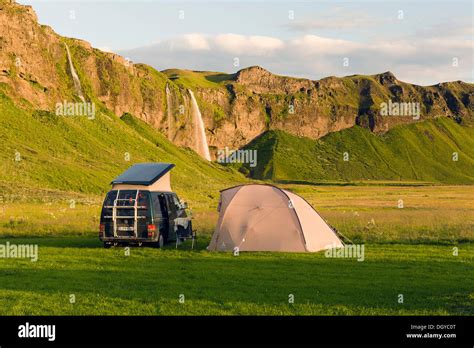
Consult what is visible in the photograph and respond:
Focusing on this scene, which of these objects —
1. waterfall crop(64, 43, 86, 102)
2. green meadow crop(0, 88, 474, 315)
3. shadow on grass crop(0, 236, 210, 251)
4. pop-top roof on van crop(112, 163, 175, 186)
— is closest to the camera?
green meadow crop(0, 88, 474, 315)

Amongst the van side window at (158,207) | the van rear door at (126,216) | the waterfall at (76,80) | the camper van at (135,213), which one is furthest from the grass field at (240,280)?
the waterfall at (76,80)

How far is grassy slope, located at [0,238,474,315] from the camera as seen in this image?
14.5m

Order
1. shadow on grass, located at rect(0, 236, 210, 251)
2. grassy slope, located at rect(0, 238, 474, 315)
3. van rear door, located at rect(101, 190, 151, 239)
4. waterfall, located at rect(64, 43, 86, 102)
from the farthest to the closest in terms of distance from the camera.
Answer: waterfall, located at rect(64, 43, 86, 102)
shadow on grass, located at rect(0, 236, 210, 251)
van rear door, located at rect(101, 190, 151, 239)
grassy slope, located at rect(0, 238, 474, 315)

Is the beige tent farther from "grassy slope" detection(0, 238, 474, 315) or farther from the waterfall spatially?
the waterfall

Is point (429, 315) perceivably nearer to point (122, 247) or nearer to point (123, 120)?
point (122, 247)

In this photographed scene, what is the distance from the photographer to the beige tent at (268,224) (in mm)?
25828

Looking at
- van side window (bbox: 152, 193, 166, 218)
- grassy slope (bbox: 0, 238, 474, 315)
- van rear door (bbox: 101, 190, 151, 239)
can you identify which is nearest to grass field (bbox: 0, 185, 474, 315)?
grassy slope (bbox: 0, 238, 474, 315)

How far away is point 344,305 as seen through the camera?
1481 cm

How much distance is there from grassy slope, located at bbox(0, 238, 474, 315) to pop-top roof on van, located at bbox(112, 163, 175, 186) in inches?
108

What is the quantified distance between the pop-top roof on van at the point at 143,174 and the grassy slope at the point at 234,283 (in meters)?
2.75

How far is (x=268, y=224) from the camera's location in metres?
26.2

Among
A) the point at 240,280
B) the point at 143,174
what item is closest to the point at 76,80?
the point at 143,174

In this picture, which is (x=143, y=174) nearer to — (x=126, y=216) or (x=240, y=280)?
(x=126, y=216)
